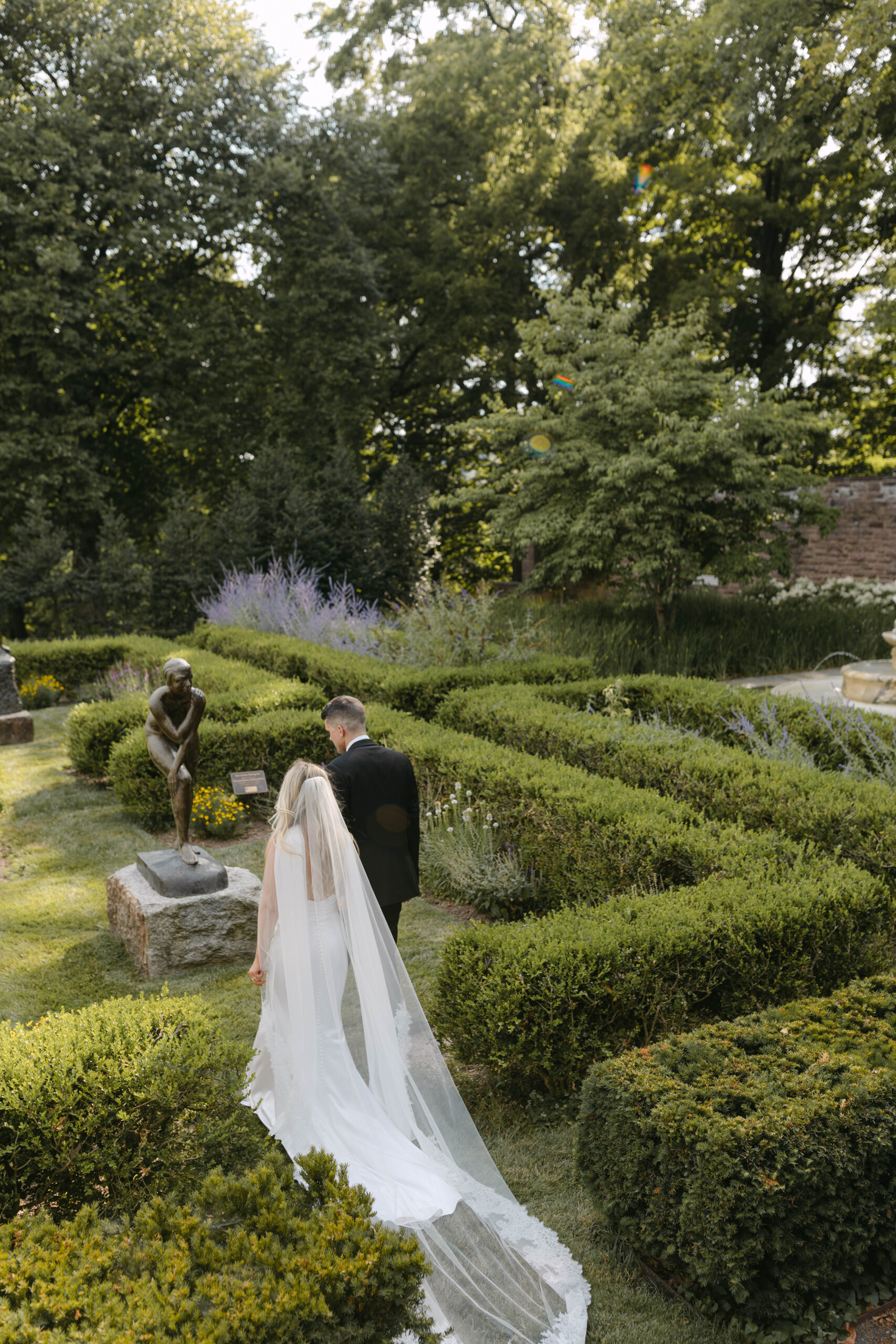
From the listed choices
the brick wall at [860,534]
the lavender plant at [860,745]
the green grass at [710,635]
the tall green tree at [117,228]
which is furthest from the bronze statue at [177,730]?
the brick wall at [860,534]

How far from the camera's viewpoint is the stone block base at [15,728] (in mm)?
11047

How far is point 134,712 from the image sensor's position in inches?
347

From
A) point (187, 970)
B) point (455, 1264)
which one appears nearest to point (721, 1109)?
point (455, 1264)

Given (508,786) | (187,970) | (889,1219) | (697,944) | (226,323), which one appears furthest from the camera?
(226,323)

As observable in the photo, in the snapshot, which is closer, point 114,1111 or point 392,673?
point 114,1111

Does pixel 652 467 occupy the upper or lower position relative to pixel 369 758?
upper

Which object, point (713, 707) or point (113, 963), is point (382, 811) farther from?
point (713, 707)

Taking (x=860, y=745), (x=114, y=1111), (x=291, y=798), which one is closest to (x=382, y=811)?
(x=291, y=798)

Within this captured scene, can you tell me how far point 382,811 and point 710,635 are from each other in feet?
33.2

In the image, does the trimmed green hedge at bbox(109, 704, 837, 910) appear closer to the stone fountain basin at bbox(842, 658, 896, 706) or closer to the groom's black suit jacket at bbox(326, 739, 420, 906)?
the groom's black suit jacket at bbox(326, 739, 420, 906)

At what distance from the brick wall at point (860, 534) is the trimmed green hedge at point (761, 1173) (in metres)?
16.8

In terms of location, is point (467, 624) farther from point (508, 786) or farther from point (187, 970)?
point (187, 970)

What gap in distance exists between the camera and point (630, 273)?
2222 centimetres

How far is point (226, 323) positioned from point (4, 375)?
15.3ft
